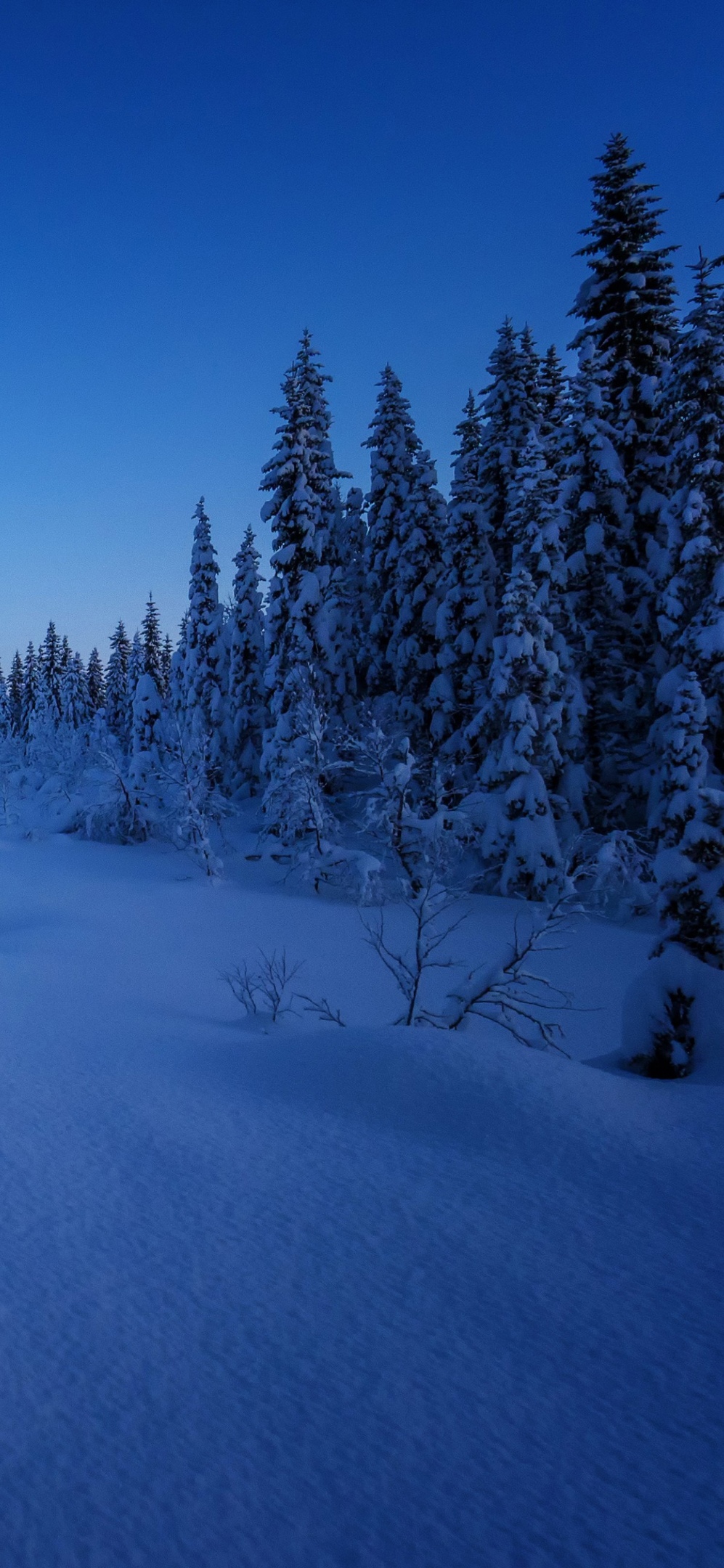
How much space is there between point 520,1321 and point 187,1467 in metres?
1.33

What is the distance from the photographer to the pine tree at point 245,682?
3466cm

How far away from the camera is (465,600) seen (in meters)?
24.7

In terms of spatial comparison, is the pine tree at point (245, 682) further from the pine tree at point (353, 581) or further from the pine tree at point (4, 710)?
the pine tree at point (4, 710)

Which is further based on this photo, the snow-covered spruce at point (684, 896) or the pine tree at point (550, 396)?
the pine tree at point (550, 396)

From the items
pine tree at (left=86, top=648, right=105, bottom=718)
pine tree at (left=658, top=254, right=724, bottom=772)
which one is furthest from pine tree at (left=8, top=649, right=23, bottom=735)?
pine tree at (left=658, top=254, right=724, bottom=772)

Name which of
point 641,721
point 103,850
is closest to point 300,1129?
point 641,721

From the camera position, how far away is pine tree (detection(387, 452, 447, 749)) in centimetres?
2689

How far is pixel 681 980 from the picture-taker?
24.5ft

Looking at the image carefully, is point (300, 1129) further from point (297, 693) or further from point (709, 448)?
point (297, 693)

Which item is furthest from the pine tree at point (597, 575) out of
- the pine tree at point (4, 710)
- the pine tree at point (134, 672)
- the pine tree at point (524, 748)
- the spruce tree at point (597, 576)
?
the pine tree at point (4, 710)

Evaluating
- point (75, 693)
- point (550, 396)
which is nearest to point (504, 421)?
point (550, 396)

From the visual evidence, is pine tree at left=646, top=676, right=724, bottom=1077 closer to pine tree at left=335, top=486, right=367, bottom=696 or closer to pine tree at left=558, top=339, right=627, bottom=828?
pine tree at left=558, top=339, right=627, bottom=828

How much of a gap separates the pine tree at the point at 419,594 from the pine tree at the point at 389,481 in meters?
0.57

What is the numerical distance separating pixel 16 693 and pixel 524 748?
278ft
